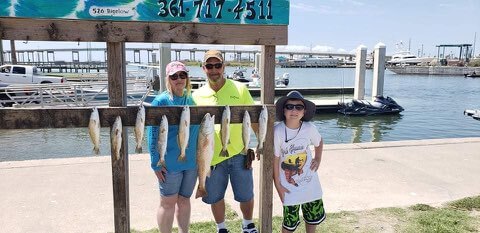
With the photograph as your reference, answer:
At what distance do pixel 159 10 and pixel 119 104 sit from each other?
0.73 meters

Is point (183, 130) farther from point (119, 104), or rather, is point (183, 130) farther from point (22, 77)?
point (22, 77)

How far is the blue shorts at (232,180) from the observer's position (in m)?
3.34

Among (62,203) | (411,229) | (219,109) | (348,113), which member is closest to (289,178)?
(219,109)

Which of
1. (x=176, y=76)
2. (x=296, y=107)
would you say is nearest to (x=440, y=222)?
(x=296, y=107)

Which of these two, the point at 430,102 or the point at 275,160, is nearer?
the point at 275,160

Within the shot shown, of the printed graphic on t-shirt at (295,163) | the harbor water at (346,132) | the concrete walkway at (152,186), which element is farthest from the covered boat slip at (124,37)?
the harbor water at (346,132)

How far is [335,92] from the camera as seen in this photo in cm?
3041

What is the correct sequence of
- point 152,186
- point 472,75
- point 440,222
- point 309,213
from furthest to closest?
point 472,75
point 152,186
point 440,222
point 309,213

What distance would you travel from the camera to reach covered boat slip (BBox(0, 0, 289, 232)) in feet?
8.29

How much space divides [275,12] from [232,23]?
1.15 ft

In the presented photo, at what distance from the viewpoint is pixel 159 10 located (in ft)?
8.73

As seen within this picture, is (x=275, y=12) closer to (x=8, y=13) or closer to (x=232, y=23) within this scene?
(x=232, y=23)

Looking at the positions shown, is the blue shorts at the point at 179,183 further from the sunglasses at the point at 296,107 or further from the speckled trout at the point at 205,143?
the sunglasses at the point at 296,107

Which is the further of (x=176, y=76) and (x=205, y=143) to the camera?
(x=176, y=76)
